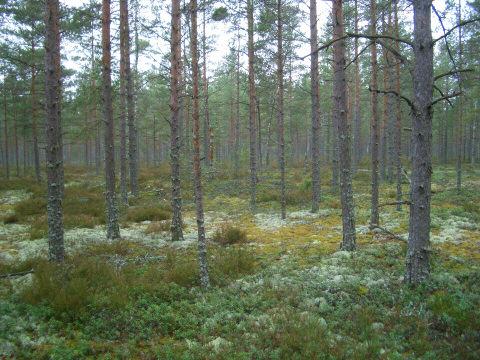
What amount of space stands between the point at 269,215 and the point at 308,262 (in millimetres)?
7268

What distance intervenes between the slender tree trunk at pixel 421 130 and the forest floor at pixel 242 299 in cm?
104

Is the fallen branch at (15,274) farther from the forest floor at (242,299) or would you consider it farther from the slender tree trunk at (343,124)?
the slender tree trunk at (343,124)

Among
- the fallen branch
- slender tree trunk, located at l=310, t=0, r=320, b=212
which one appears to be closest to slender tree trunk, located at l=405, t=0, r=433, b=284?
the fallen branch

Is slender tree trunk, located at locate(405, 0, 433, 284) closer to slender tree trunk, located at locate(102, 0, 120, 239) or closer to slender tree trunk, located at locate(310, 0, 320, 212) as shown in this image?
slender tree trunk, located at locate(102, 0, 120, 239)

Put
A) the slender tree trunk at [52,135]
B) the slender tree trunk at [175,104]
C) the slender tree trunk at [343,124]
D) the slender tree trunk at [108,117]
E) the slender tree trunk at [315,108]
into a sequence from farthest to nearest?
the slender tree trunk at [315,108]
the slender tree trunk at [108,117]
the slender tree trunk at [175,104]
the slender tree trunk at [343,124]
the slender tree trunk at [52,135]

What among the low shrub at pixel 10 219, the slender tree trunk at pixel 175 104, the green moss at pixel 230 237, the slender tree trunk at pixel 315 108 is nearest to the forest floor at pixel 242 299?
the green moss at pixel 230 237

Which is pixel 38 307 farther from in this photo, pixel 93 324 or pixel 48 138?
pixel 48 138

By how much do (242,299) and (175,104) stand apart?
663 cm

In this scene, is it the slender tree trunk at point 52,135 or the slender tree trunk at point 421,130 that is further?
the slender tree trunk at point 52,135

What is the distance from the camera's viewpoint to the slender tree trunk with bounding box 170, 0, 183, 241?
10.1 metres

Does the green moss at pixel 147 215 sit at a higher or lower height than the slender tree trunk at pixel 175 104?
lower

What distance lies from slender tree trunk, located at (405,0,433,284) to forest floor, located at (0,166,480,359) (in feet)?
3.41

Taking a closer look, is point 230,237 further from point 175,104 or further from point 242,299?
point 242,299

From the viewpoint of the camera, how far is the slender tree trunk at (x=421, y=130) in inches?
262
